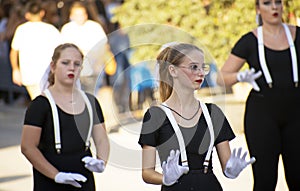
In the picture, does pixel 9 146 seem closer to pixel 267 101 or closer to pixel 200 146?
pixel 267 101

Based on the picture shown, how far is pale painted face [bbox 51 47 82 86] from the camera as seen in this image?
14.4 ft

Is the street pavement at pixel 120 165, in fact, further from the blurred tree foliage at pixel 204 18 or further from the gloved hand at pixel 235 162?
the blurred tree foliage at pixel 204 18

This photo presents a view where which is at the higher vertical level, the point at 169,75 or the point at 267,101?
the point at 169,75

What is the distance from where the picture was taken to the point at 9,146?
896 cm

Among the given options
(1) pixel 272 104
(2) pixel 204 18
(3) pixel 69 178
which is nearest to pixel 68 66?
(3) pixel 69 178

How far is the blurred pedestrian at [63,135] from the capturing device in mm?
4219

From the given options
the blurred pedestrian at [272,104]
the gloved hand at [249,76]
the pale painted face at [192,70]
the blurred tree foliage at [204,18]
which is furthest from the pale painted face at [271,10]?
the blurred tree foliage at [204,18]

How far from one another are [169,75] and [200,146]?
14.3 inches

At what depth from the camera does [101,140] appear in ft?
14.2

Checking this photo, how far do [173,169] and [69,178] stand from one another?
2.76 ft

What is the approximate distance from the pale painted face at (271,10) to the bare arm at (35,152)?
68.7 inches

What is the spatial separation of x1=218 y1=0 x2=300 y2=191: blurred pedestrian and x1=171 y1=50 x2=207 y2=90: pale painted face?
1.27 metres

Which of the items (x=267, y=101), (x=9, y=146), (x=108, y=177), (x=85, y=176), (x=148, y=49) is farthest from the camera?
(x=148, y=49)

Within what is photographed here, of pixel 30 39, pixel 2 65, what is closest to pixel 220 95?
pixel 30 39
